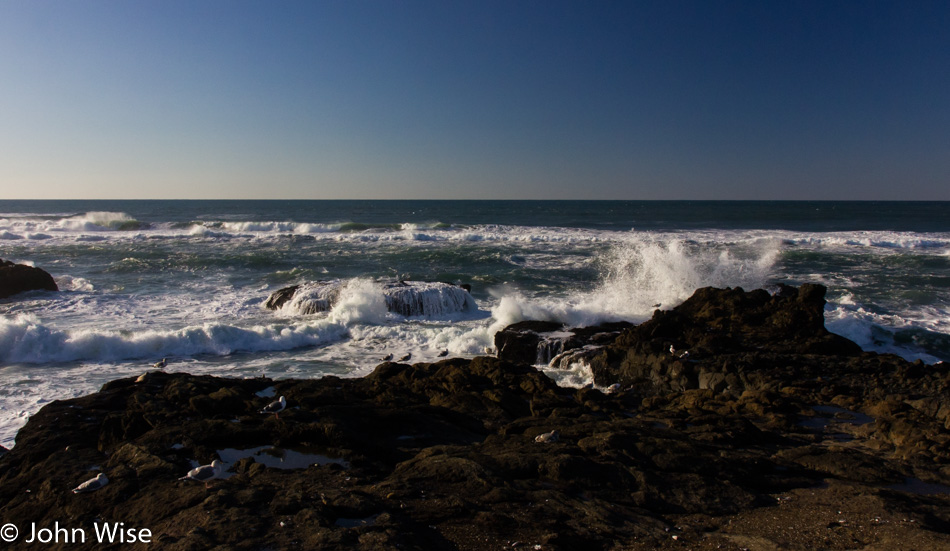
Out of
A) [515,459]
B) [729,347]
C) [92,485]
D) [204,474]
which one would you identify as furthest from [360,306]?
[515,459]

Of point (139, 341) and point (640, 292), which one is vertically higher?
point (640, 292)

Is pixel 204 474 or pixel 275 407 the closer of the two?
pixel 204 474

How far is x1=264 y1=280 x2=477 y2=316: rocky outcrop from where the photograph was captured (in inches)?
599

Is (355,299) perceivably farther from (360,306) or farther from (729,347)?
(729,347)

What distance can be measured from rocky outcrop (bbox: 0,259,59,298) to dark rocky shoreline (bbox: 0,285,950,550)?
1391 cm

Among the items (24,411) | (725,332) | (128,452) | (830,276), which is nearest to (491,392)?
(128,452)

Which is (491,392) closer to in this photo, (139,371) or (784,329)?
(784,329)

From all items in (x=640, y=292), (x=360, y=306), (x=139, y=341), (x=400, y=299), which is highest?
(x=640, y=292)

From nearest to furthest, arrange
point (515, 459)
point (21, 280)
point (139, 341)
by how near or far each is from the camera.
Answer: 1. point (515, 459)
2. point (139, 341)
3. point (21, 280)

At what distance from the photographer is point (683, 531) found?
4.19 m

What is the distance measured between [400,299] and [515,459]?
34.0ft

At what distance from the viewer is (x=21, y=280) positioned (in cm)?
1758

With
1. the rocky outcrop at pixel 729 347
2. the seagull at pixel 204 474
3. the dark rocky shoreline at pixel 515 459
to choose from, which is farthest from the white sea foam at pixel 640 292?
the seagull at pixel 204 474

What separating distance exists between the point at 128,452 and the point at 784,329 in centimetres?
1110
